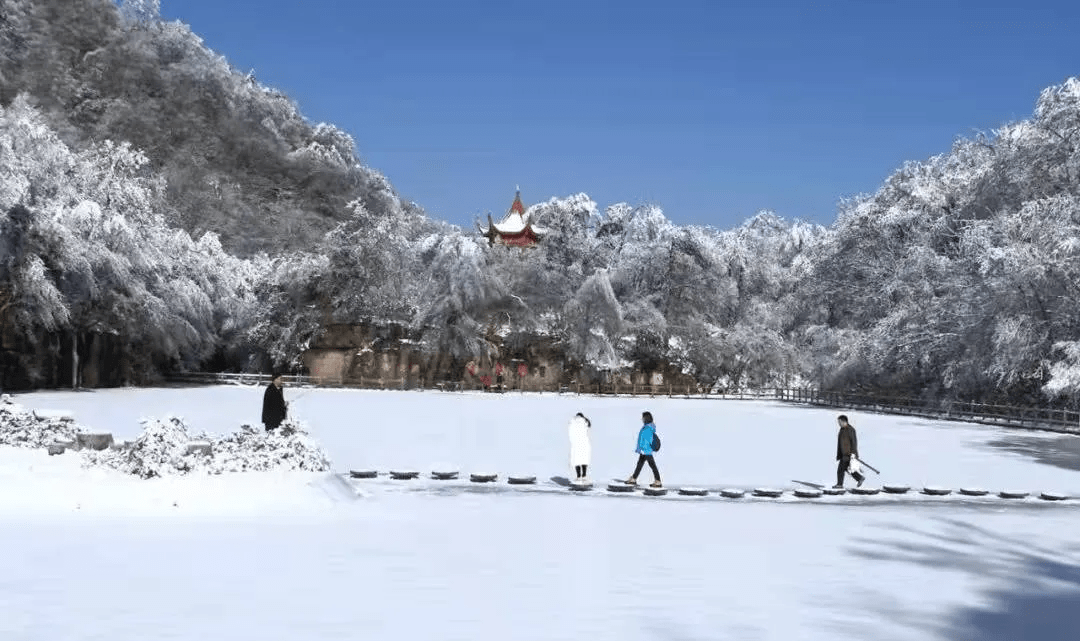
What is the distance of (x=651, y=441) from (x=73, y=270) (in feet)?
112

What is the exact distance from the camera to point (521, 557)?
10.0 metres

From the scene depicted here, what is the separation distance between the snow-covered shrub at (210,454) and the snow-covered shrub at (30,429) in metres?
2.37

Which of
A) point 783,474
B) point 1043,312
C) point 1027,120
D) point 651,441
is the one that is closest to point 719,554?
point 651,441

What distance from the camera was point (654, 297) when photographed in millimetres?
62781

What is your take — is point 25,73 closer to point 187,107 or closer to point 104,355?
point 187,107

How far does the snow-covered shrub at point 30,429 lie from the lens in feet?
53.3

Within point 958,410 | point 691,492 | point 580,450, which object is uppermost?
point 958,410

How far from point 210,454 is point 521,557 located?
5870 millimetres

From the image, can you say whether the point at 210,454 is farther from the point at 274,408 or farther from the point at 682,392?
the point at 682,392

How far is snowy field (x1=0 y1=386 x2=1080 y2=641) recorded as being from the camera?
7445mm

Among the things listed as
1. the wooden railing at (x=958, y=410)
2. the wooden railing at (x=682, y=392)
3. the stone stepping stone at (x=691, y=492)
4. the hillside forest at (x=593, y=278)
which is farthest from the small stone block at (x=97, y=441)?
the wooden railing at (x=682, y=392)

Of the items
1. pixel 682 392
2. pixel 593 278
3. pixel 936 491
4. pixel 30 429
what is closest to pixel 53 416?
pixel 30 429

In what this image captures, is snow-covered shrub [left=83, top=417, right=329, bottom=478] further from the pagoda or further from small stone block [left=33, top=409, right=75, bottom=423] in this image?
the pagoda

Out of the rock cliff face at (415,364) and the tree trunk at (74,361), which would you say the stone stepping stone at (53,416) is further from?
the rock cliff face at (415,364)
